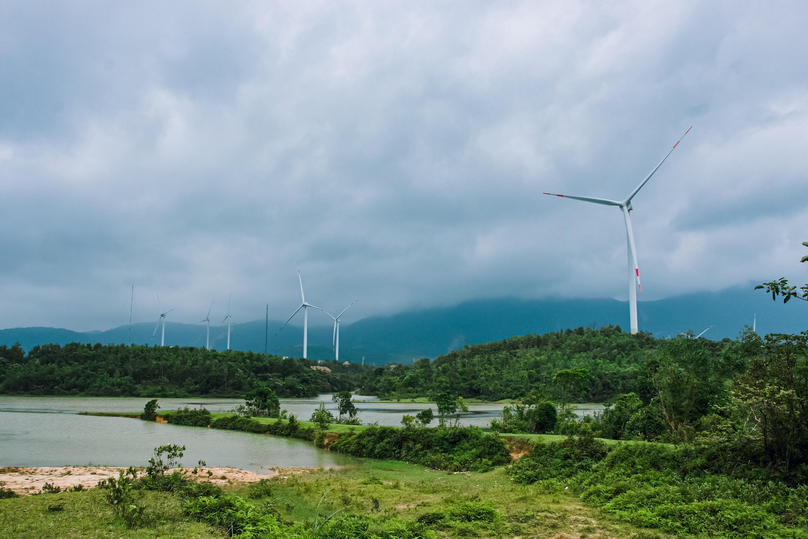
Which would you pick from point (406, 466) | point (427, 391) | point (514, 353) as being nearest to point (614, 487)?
point (406, 466)

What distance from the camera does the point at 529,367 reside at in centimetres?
10431

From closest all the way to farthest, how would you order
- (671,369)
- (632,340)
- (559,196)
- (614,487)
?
(614,487) → (671,369) → (559,196) → (632,340)

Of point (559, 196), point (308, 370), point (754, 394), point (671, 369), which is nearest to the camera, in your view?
point (754, 394)

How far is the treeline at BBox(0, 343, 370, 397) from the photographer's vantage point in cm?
9081

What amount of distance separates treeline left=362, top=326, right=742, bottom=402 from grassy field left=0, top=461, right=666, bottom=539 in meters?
69.9

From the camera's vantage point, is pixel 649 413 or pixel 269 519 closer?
pixel 269 519

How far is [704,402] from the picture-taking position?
2316 centimetres

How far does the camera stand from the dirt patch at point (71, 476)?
16.8 meters

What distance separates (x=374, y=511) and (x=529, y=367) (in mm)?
94918

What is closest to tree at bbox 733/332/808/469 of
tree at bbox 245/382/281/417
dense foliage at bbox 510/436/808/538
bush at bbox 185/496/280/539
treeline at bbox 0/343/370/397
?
dense foliage at bbox 510/436/808/538

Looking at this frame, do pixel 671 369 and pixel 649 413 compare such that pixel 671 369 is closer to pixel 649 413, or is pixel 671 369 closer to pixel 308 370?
pixel 649 413

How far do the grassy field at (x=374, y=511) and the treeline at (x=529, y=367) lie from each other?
2753 inches

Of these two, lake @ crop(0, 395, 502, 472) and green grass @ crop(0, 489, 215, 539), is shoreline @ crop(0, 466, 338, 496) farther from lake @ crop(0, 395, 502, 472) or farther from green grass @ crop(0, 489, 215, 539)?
green grass @ crop(0, 489, 215, 539)

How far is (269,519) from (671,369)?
1751 cm
